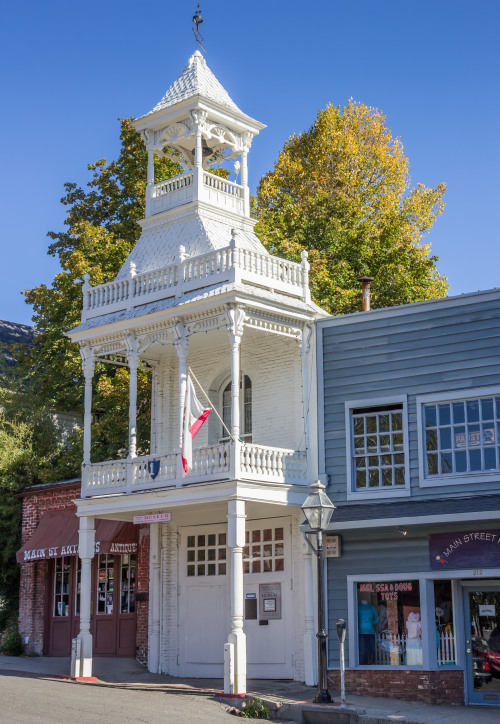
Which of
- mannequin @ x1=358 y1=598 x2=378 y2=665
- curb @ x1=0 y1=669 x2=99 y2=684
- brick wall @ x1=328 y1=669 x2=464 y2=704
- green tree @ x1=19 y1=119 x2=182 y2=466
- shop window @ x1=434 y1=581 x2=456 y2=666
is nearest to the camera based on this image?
brick wall @ x1=328 y1=669 x2=464 y2=704

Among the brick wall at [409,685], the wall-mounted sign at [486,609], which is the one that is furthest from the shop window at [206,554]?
the wall-mounted sign at [486,609]

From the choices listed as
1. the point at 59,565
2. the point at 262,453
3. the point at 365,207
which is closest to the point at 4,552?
the point at 59,565

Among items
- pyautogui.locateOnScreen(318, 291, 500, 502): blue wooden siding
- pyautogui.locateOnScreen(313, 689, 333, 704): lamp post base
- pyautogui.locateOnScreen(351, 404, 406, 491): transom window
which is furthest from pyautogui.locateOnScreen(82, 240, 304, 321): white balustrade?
pyautogui.locateOnScreen(313, 689, 333, 704): lamp post base

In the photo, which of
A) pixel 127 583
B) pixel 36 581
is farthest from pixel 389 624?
pixel 36 581

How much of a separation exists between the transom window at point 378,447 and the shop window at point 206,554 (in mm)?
3910

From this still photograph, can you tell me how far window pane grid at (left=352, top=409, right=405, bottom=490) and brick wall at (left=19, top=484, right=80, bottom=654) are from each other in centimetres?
818

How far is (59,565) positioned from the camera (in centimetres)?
2572

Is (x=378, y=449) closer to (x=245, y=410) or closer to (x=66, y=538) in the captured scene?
(x=245, y=410)

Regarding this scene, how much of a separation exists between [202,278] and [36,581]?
9986mm

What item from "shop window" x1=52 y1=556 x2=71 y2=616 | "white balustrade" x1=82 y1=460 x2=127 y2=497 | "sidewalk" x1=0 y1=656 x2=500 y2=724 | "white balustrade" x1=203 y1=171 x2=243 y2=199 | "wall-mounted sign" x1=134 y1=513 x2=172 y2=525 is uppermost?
"white balustrade" x1=203 y1=171 x2=243 y2=199

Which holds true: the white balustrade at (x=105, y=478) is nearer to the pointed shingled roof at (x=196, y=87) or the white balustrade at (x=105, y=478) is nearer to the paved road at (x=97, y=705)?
the paved road at (x=97, y=705)

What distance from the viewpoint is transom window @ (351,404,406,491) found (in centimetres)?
1952

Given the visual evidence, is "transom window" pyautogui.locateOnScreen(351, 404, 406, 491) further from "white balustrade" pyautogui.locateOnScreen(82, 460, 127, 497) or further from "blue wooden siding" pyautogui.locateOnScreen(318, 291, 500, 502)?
"white balustrade" pyautogui.locateOnScreen(82, 460, 127, 497)

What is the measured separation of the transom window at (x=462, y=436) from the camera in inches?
723
